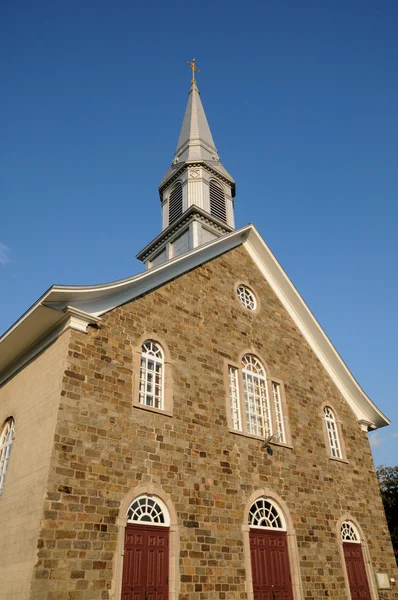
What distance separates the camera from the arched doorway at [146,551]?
920 centimetres

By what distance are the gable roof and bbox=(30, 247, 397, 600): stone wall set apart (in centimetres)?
35

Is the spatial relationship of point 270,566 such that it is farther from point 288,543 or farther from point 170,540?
point 170,540

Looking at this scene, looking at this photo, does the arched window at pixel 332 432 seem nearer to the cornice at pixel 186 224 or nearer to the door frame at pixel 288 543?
the door frame at pixel 288 543

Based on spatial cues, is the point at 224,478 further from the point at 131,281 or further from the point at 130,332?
the point at 131,281

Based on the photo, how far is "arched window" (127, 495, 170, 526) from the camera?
980 centimetres

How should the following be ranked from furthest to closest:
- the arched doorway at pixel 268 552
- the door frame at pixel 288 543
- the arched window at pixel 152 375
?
the arched doorway at pixel 268 552 < the arched window at pixel 152 375 < the door frame at pixel 288 543

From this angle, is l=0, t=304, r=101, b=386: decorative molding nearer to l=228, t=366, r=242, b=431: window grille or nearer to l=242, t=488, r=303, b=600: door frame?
l=228, t=366, r=242, b=431: window grille

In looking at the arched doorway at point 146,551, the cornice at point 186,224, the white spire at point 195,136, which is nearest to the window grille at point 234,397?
the arched doorway at point 146,551

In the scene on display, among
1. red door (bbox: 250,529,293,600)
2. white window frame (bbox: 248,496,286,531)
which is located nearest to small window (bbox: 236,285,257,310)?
white window frame (bbox: 248,496,286,531)

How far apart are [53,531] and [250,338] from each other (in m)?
8.25

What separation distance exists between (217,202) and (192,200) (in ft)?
4.62

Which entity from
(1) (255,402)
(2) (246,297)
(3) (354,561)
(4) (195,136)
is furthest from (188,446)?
(4) (195,136)

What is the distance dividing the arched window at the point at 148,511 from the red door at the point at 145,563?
131mm

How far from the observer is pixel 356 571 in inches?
559
